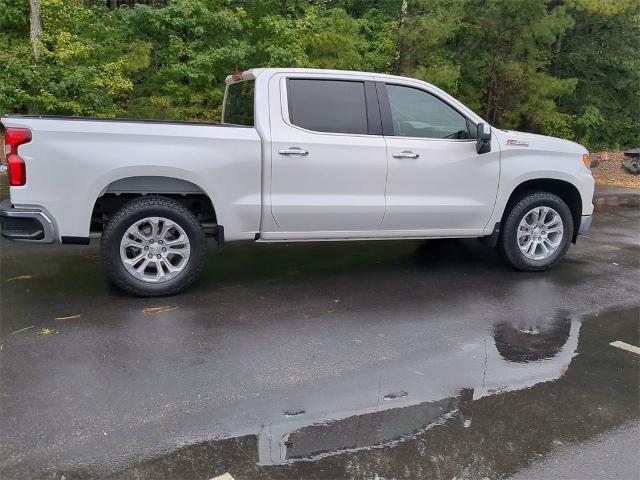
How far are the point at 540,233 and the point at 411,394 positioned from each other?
3.45 meters

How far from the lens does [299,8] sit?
1622 centimetres

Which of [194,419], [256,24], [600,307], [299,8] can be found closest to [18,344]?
[194,419]

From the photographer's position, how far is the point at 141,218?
5.14 metres

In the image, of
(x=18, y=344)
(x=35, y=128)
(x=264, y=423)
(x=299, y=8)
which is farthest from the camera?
(x=299, y=8)

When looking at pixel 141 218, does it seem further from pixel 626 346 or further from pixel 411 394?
pixel 626 346

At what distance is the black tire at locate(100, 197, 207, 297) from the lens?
507 cm

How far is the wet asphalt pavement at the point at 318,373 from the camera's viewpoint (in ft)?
9.95

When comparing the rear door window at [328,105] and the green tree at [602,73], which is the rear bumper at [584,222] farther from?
the green tree at [602,73]

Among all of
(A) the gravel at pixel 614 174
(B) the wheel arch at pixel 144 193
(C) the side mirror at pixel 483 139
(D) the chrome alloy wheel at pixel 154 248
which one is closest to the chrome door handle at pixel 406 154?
(C) the side mirror at pixel 483 139

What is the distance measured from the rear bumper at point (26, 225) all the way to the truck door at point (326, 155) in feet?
6.19

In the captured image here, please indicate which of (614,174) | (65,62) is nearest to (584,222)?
(614,174)

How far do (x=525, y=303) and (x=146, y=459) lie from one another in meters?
3.78

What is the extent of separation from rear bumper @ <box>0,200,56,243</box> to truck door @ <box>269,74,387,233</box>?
189 centimetres

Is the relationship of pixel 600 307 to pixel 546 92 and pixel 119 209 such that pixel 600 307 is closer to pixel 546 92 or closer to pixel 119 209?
pixel 119 209
